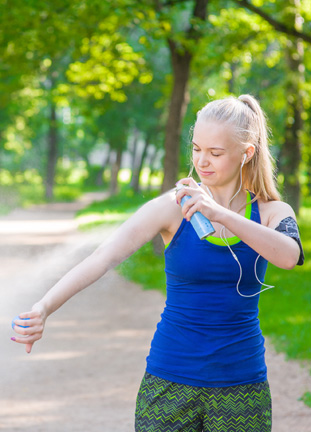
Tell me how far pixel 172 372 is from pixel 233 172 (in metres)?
0.71

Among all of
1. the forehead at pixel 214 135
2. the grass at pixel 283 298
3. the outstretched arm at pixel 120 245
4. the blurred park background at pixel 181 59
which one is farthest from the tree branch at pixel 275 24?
the outstretched arm at pixel 120 245

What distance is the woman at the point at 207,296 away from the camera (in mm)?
2102

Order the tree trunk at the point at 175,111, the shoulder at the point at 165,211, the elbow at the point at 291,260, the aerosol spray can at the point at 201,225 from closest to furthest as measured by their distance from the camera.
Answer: the aerosol spray can at the point at 201,225 → the elbow at the point at 291,260 → the shoulder at the point at 165,211 → the tree trunk at the point at 175,111

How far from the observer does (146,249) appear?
13.4m

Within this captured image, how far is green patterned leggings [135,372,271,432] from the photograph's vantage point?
215cm

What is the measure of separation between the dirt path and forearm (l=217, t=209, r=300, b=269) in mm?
3093

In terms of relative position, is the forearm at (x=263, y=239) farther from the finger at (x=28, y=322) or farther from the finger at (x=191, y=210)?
the finger at (x=28, y=322)

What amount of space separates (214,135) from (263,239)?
39 cm

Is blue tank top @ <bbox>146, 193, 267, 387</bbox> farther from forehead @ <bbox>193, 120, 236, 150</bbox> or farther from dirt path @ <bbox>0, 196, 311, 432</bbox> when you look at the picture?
dirt path @ <bbox>0, 196, 311, 432</bbox>

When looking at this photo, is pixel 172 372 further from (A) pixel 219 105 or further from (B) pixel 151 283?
(B) pixel 151 283

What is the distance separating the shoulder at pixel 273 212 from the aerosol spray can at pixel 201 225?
343mm

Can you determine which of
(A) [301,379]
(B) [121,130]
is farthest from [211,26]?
(B) [121,130]

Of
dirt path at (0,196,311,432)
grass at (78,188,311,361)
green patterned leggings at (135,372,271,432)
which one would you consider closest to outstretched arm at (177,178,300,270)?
green patterned leggings at (135,372,271,432)

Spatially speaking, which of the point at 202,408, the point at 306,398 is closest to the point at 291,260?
the point at 202,408
